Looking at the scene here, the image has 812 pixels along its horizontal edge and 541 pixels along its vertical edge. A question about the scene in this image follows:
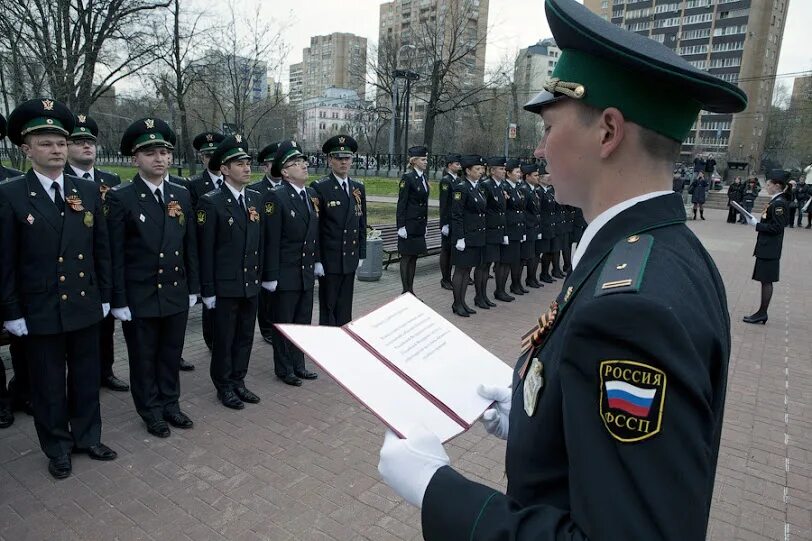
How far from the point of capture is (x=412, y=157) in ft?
28.5

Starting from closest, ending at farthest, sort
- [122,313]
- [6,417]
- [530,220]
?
[122,313] < [6,417] < [530,220]

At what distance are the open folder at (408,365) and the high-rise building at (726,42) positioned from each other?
73.3m

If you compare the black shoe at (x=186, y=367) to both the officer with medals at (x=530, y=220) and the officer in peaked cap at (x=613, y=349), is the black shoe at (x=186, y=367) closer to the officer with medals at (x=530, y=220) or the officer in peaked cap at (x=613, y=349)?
the officer in peaked cap at (x=613, y=349)

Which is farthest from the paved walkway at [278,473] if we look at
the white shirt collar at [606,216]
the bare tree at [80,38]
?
the bare tree at [80,38]

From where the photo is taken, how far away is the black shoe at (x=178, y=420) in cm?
440

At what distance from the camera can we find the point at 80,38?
530 inches

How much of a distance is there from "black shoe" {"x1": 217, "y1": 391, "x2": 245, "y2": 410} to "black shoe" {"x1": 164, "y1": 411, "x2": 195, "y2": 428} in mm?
391

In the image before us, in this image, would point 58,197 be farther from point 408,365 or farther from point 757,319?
point 757,319

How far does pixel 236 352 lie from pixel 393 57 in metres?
29.9

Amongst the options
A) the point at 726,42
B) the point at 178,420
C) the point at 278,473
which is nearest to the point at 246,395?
the point at 178,420

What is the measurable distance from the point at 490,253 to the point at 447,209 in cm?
99

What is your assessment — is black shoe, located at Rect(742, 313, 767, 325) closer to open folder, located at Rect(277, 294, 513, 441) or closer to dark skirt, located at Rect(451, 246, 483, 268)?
dark skirt, located at Rect(451, 246, 483, 268)

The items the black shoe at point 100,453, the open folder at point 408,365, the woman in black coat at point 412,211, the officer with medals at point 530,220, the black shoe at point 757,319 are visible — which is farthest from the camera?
the officer with medals at point 530,220

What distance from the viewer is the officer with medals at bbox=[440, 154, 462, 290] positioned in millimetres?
8711
